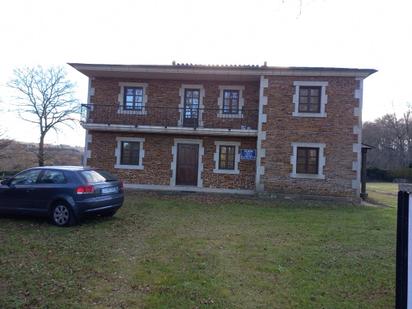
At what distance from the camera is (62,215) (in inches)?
336

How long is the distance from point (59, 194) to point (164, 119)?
950 cm

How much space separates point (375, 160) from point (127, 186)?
5537 cm

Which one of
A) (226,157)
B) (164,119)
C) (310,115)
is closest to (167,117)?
(164,119)

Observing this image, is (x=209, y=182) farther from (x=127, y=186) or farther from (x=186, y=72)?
(x=186, y=72)

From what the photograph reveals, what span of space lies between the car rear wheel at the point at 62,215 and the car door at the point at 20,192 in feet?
2.56

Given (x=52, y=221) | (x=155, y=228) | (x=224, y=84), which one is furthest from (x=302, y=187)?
(x=52, y=221)

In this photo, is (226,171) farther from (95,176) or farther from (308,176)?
(95,176)

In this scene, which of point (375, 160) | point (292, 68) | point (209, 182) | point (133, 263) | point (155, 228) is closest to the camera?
point (133, 263)

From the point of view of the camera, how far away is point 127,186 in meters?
17.4

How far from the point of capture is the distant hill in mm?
26805

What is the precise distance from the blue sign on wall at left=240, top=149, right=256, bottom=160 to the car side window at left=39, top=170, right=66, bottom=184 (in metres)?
9.72

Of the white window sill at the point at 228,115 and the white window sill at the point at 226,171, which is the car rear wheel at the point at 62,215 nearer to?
the white window sill at the point at 226,171

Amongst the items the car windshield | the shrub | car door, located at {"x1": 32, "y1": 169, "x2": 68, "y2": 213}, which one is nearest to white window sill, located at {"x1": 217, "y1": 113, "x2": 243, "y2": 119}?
the car windshield

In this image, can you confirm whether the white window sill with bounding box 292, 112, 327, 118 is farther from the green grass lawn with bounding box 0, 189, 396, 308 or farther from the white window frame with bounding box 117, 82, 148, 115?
the white window frame with bounding box 117, 82, 148, 115
